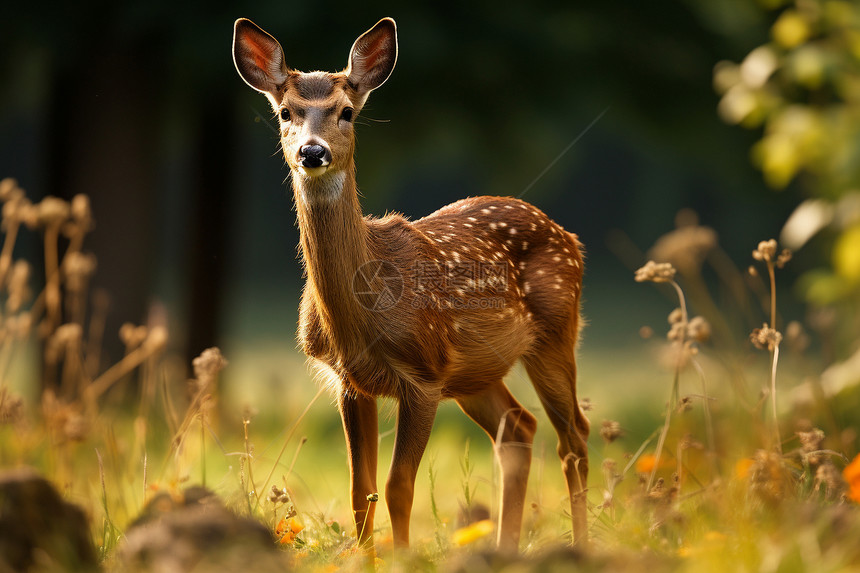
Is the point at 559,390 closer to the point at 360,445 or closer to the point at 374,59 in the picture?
the point at 360,445

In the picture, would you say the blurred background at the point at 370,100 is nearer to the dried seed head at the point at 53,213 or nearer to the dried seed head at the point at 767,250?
the dried seed head at the point at 53,213

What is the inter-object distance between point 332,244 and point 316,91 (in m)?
0.61

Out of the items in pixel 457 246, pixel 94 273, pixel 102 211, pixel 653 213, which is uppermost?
pixel 457 246

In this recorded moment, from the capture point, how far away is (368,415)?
13.1 ft

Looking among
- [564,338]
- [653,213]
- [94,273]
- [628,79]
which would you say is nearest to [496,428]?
[564,338]

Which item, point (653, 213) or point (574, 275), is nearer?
point (574, 275)

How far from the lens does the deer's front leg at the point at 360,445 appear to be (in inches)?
151

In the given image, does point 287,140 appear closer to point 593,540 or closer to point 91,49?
point 593,540

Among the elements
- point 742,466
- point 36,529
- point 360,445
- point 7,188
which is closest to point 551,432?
point 742,466

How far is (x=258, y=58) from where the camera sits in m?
4.00

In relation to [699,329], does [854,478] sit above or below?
below

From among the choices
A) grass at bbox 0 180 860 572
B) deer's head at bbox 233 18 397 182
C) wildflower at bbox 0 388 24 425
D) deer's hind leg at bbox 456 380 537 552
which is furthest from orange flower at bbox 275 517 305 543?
deer's head at bbox 233 18 397 182

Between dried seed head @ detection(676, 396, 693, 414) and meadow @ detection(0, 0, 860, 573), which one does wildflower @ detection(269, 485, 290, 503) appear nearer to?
meadow @ detection(0, 0, 860, 573)

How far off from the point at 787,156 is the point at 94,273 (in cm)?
556
